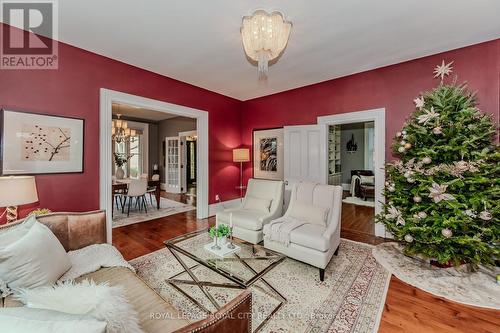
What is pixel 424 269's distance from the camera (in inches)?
98.4

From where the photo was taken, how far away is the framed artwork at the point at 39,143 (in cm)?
237

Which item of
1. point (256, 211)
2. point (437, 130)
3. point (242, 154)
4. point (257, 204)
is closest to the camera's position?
point (437, 130)

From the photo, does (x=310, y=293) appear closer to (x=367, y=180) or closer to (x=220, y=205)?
(x=220, y=205)

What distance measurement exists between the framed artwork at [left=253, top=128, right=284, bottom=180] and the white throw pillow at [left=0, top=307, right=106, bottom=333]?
14.3 feet

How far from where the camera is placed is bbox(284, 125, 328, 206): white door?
4.08 m

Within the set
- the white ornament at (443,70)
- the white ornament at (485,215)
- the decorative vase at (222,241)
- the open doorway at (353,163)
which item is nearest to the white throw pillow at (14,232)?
the decorative vase at (222,241)

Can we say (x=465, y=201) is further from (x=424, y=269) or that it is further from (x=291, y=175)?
(x=291, y=175)

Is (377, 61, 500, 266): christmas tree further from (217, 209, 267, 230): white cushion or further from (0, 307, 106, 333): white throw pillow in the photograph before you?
(0, 307, 106, 333): white throw pillow

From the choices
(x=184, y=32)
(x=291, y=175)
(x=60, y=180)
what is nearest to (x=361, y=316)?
(x=291, y=175)

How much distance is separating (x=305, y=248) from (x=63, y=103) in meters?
3.46

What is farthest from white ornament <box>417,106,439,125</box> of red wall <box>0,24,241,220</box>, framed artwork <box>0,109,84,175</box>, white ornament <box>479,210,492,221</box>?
framed artwork <box>0,109,84,175</box>

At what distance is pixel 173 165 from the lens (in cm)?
771

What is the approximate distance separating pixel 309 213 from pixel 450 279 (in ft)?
5.13

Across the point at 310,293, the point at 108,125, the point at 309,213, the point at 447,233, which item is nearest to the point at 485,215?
the point at 447,233
